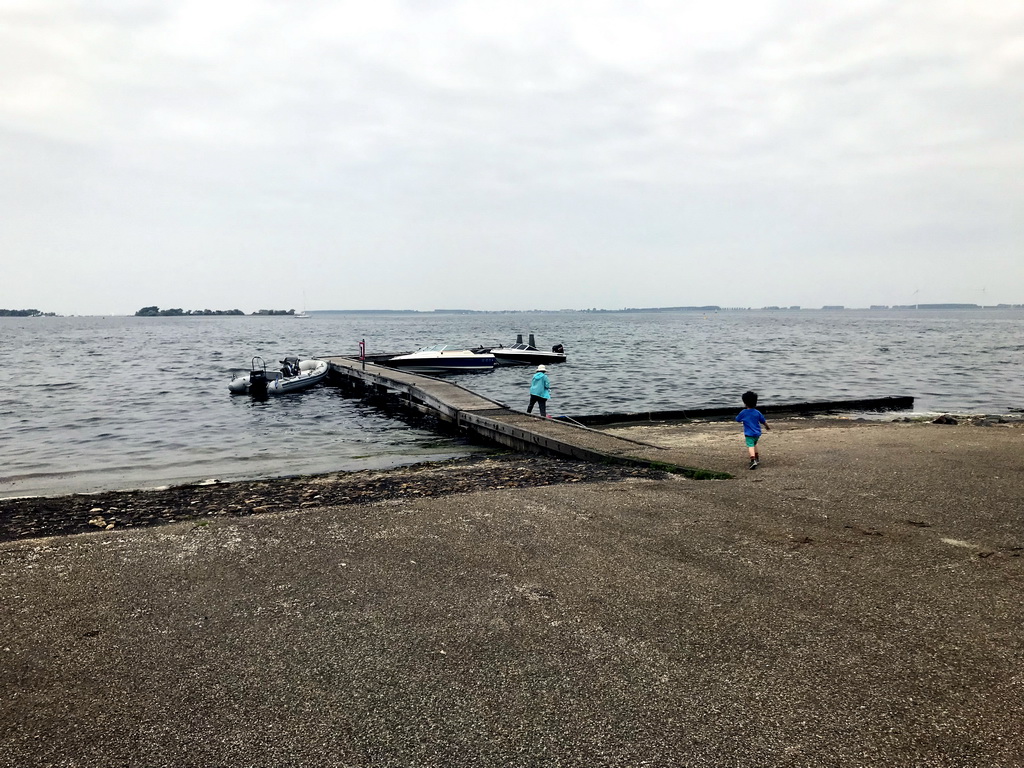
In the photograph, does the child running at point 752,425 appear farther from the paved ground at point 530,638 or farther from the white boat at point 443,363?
the white boat at point 443,363

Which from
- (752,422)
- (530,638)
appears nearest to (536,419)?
(752,422)

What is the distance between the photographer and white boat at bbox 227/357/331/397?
91.0 ft

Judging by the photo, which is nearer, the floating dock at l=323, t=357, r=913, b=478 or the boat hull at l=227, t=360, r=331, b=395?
the floating dock at l=323, t=357, r=913, b=478

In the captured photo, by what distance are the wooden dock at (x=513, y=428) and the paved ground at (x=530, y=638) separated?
138 inches

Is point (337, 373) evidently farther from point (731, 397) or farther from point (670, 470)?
point (670, 470)

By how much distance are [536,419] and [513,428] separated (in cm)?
155

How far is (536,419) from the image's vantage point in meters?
16.6

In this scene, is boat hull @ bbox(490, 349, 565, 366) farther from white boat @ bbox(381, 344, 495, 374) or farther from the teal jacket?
the teal jacket

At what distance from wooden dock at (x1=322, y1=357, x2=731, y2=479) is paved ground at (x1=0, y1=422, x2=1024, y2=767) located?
3.50 metres

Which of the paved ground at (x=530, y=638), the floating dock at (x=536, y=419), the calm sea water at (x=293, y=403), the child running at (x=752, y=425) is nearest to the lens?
the paved ground at (x=530, y=638)

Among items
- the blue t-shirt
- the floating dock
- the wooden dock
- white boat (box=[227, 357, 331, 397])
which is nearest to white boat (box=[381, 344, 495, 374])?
white boat (box=[227, 357, 331, 397])

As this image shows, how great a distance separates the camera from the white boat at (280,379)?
27.7 metres

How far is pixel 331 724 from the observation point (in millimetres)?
3812

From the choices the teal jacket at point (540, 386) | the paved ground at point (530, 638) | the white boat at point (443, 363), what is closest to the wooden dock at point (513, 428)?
the teal jacket at point (540, 386)
